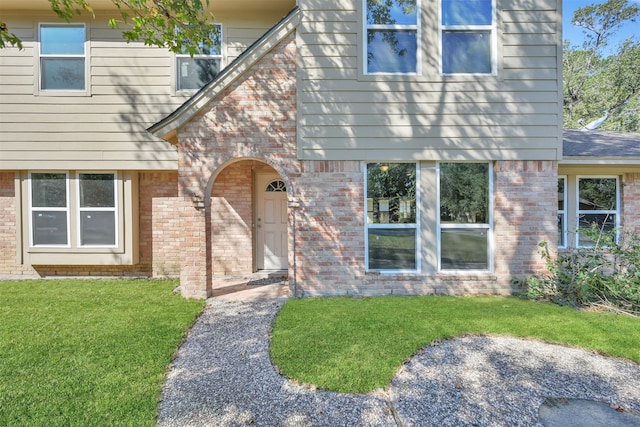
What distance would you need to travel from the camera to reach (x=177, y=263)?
788 cm

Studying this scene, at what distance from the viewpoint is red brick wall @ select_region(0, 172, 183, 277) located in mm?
7742

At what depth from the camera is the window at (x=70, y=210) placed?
24.7ft

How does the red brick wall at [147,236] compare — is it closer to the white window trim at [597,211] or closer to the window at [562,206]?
the window at [562,206]

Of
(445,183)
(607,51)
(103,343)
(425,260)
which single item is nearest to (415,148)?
→ (445,183)

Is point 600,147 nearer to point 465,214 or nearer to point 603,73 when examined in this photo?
point 465,214

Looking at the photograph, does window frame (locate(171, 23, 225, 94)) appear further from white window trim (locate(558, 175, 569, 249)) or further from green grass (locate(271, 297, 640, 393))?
white window trim (locate(558, 175, 569, 249))

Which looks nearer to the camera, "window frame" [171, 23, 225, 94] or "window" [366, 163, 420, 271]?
"window" [366, 163, 420, 271]

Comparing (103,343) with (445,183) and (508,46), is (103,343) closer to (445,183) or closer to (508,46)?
(445,183)

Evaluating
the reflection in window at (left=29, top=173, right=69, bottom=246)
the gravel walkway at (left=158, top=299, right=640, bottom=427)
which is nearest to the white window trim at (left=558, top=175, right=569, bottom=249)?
the gravel walkway at (left=158, top=299, right=640, bottom=427)

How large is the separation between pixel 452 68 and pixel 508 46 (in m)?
1.04

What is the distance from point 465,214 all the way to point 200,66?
6.44 m

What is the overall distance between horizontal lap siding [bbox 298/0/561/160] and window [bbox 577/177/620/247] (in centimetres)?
254

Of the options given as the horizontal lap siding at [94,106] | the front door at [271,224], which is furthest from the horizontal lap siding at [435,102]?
the horizontal lap siding at [94,106]

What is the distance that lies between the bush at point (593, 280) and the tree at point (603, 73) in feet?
53.9
